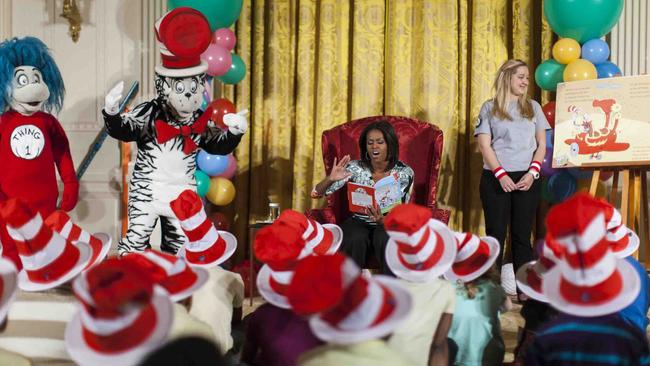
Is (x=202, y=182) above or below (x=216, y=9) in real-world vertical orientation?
below

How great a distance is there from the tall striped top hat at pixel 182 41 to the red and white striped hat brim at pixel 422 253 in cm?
→ 160

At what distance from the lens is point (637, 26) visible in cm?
430

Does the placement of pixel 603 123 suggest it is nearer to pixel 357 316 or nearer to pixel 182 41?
pixel 182 41

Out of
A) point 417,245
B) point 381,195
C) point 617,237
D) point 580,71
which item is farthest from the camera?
point 580,71

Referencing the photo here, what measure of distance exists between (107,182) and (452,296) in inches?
131

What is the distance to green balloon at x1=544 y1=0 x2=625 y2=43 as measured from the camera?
3736 millimetres

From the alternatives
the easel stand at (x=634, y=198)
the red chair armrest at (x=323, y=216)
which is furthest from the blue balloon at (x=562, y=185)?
the red chair armrest at (x=323, y=216)

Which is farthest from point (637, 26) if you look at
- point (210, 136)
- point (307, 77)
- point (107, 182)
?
point (107, 182)

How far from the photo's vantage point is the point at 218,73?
3.94m

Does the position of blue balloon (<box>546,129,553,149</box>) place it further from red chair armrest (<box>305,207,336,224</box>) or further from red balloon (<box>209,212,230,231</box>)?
red balloon (<box>209,212,230,231</box>)

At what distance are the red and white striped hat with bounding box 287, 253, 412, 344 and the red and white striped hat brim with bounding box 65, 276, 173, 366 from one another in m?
0.25

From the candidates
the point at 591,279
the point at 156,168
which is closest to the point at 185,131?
the point at 156,168

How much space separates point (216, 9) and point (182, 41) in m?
1.00

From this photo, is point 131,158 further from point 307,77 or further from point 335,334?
point 335,334
